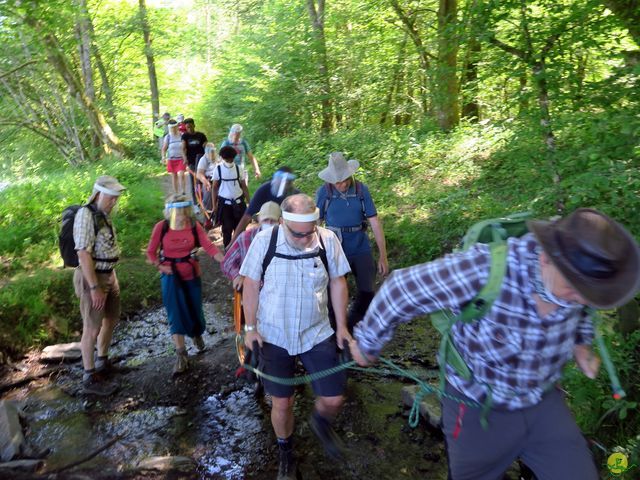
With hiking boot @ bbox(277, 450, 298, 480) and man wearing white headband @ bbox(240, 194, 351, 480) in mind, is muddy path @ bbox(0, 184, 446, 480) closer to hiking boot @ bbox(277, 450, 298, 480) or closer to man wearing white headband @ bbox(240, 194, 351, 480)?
hiking boot @ bbox(277, 450, 298, 480)

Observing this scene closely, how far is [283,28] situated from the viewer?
624 inches

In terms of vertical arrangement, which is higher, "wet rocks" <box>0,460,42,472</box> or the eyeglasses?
the eyeglasses

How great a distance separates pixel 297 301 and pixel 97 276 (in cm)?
275

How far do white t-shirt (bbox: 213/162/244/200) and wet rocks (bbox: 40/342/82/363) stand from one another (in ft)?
10.1

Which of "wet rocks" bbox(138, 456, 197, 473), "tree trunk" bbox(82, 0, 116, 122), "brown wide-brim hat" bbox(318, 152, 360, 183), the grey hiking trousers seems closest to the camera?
the grey hiking trousers

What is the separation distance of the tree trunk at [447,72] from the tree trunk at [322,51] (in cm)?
465

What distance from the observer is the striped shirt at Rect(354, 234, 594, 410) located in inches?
76.9

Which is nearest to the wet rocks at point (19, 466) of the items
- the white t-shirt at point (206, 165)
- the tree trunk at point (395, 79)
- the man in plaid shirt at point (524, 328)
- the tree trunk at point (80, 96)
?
the man in plaid shirt at point (524, 328)

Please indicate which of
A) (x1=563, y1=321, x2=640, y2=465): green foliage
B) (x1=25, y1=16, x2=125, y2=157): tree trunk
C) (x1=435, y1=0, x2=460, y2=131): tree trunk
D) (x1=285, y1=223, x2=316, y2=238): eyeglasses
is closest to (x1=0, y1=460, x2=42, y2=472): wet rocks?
(x1=285, y1=223, x2=316, y2=238): eyeglasses

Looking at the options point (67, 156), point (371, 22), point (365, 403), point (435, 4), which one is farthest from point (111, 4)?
point (365, 403)

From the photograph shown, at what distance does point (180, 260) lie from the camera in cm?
509

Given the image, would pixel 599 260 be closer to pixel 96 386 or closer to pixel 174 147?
pixel 96 386

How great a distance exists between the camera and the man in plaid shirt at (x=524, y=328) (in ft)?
5.72

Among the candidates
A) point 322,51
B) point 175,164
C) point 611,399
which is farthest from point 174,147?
point 611,399
